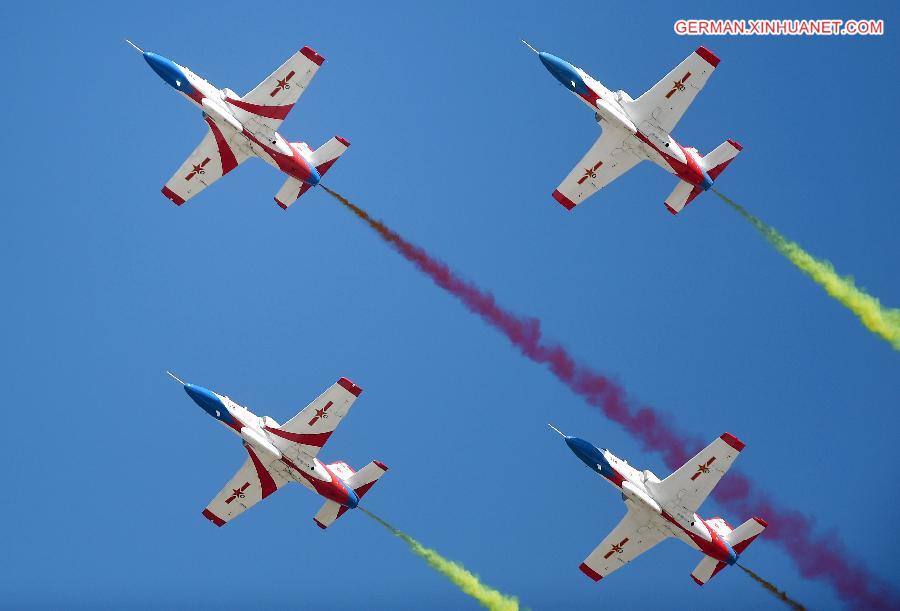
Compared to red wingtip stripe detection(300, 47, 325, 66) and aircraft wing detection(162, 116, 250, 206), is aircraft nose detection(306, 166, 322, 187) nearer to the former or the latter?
aircraft wing detection(162, 116, 250, 206)


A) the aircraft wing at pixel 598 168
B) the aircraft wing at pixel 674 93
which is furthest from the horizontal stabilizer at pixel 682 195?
the aircraft wing at pixel 674 93

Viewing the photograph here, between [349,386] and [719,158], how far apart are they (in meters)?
13.7

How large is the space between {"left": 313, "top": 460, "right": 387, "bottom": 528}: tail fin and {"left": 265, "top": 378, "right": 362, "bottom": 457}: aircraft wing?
1502mm

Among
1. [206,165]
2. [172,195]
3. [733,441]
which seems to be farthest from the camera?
[172,195]

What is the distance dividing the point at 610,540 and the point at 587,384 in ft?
18.6

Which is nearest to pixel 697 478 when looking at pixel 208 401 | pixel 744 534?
pixel 744 534

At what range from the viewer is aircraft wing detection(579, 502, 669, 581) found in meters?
63.6

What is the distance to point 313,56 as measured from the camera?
6388 centimetres

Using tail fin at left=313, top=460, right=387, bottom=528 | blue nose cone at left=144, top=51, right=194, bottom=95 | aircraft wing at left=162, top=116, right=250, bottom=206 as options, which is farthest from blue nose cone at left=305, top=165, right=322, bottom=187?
tail fin at left=313, top=460, right=387, bottom=528

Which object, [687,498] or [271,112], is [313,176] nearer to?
[271,112]

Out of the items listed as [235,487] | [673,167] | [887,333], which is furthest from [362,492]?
[887,333]

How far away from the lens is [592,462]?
61.7m

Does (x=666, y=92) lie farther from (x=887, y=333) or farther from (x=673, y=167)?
(x=887, y=333)

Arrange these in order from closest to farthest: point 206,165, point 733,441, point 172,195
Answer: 1. point 733,441
2. point 206,165
3. point 172,195
